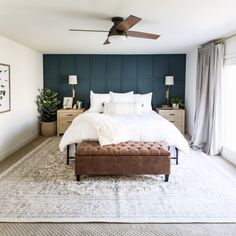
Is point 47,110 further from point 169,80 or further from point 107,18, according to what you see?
point 107,18

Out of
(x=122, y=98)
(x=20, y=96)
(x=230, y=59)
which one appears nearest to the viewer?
(x=230, y=59)

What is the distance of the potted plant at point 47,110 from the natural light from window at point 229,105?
4.17 metres

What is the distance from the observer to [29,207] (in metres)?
2.97

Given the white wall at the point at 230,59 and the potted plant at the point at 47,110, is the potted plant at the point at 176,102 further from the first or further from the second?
the potted plant at the point at 47,110

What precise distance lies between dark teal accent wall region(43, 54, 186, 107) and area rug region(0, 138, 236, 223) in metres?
3.27

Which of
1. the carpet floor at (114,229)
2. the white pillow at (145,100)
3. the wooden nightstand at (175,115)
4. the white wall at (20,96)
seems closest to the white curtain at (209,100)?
the wooden nightstand at (175,115)

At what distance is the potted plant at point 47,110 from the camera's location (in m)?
6.88

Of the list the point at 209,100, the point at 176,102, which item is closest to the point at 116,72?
the point at 176,102

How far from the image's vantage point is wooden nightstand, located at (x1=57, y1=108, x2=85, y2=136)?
6867 millimetres

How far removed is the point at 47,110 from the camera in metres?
7.00

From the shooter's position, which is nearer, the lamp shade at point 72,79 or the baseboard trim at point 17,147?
the baseboard trim at point 17,147

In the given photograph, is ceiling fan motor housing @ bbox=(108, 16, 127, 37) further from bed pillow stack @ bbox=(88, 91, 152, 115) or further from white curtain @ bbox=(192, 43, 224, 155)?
bed pillow stack @ bbox=(88, 91, 152, 115)

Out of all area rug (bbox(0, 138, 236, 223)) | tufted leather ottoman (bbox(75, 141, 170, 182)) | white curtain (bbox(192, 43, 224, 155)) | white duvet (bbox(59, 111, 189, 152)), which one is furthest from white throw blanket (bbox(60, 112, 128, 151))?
white curtain (bbox(192, 43, 224, 155))

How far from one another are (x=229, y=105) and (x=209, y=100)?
1.25 feet
